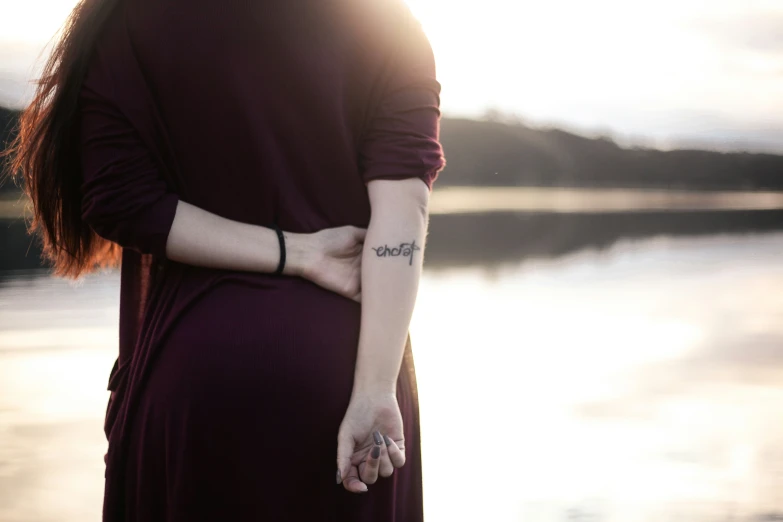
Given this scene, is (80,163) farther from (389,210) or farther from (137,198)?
(389,210)

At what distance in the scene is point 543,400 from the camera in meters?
5.40

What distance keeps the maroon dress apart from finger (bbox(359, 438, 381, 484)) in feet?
0.12

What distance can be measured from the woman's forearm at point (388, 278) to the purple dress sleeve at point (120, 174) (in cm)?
25

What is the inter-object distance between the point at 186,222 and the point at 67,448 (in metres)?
3.49

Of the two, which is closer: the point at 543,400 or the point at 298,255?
the point at 298,255

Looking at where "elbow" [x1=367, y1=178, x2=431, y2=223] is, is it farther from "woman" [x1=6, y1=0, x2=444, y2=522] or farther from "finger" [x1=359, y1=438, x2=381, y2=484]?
"finger" [x1=359, y1=438, x2=381, y2=484]

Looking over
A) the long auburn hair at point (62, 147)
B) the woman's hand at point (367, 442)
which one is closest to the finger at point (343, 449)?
the woman's hand at point (367, 442)

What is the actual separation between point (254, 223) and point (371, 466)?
0.33m

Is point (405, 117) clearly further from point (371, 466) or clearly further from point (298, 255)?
point (371, 466)

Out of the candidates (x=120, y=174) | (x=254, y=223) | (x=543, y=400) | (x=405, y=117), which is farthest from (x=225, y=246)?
(x=543, y=400)

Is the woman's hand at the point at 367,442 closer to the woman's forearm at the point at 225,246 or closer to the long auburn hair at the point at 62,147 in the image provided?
the woman's forearm at the point at 225,246

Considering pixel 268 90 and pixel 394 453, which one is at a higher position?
pixel 268 90

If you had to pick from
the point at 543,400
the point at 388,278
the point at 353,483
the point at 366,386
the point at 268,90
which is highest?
the point at 268,90

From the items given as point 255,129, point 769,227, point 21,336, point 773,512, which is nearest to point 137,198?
point 255,129
